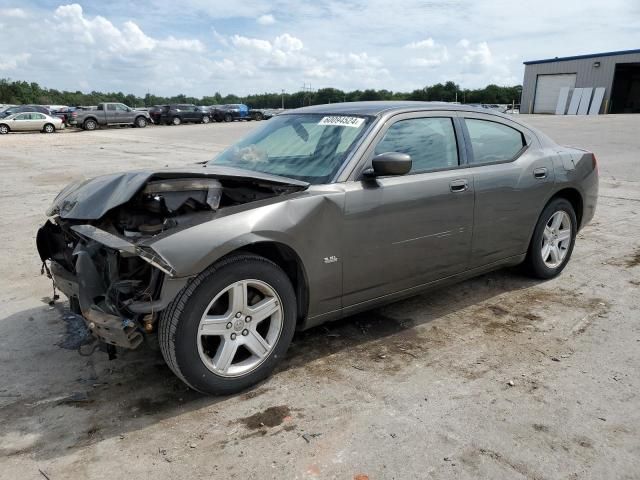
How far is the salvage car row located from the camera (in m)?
33.6

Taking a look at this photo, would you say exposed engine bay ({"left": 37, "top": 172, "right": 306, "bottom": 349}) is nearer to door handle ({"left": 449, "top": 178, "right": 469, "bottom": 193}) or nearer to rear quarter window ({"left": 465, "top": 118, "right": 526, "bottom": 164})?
door handle ({"left": 449, "top": 178, "right": 469, "bottom": 193})

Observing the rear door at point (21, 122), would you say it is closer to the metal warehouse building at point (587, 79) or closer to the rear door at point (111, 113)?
the rear door at point (111, 113)

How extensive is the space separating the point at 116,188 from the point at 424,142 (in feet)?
7.16

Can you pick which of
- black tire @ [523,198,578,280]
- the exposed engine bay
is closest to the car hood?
the exposed engine bay

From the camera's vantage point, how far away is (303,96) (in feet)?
269

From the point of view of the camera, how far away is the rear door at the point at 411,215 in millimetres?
3486

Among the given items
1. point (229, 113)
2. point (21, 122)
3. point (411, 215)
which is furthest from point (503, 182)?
point (229, 113)

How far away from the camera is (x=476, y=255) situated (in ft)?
14.0

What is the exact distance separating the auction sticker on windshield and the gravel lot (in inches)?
58.7

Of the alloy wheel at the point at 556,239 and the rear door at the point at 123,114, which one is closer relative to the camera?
the alloy wheel at the point at 556,239

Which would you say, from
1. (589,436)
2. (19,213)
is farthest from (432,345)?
(19,213)

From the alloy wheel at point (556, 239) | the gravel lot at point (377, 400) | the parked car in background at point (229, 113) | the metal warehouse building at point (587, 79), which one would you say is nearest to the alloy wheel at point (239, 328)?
the gravel lot at point (377, 400)

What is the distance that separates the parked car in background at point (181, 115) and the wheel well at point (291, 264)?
41.5 metres

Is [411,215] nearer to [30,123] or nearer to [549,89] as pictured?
[30,123]
